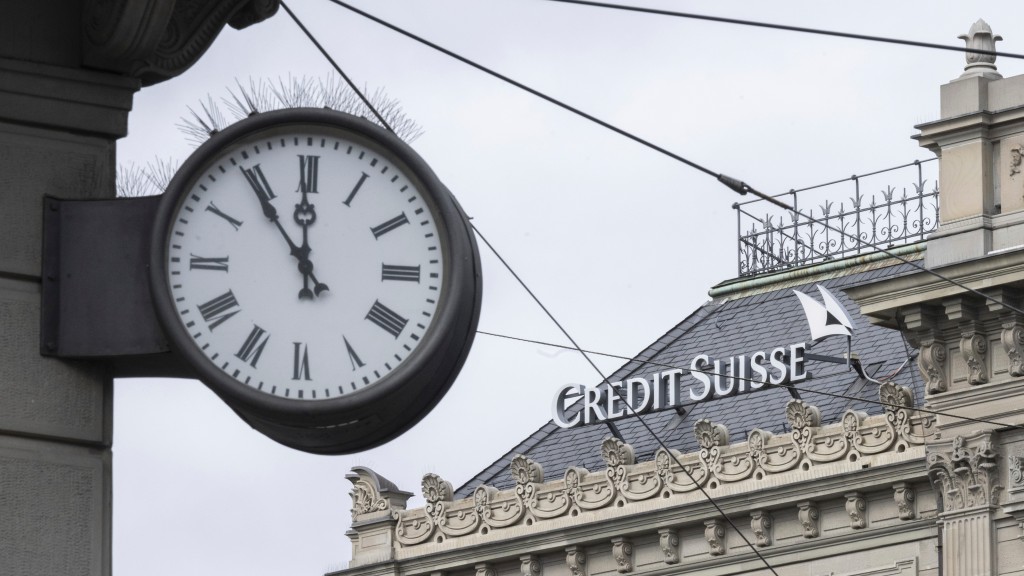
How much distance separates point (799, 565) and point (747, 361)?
3.47m

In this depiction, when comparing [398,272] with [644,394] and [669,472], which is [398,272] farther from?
[644,394]

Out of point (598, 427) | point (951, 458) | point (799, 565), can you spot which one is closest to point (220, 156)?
point (951, 458)

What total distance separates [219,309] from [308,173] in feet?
1.60

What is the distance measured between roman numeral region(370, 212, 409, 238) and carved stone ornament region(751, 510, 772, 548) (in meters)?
29.8

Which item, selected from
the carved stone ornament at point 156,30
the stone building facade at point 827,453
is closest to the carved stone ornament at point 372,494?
the stone building facade at point 827,453

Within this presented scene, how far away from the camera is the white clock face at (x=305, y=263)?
8.34 m

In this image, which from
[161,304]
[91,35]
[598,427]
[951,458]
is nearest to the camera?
[161,304]

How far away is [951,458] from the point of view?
34.4 metres

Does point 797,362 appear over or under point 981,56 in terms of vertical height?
under

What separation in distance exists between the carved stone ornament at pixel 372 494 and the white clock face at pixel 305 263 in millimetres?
33469

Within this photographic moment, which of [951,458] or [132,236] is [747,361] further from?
[132,236]

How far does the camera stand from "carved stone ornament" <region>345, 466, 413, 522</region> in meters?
42.1

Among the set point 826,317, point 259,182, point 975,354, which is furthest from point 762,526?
point 259,182

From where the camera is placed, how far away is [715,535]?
38.7 m
